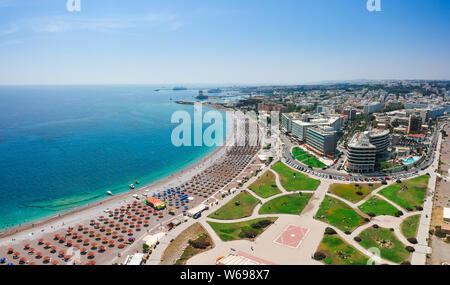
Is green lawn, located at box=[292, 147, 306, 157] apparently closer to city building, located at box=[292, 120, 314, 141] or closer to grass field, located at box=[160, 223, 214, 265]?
city building, located at box=[292, 120, 314, 141]

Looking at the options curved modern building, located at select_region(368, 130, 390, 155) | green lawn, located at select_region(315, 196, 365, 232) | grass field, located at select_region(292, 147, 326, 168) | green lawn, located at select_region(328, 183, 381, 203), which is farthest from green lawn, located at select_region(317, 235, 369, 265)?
curved modern building, located at select_region(368, 130, 390, 155)

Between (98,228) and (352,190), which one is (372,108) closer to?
(352,190)

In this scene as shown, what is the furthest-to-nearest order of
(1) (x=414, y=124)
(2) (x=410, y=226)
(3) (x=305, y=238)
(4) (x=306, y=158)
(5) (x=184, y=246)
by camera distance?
1. (1) (x=414, y=124)
2. (4) (x=306, y=158)
3. (2) (x=410, y=226)
4. (3) (x=305, y=238)
5. (5) (x=184, y=246)

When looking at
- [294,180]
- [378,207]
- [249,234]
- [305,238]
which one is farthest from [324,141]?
[249,234]

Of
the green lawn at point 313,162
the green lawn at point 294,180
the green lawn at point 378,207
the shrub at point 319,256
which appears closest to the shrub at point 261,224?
the shrub at point 319,256

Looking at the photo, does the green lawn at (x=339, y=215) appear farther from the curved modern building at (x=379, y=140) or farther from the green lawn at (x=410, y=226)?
the curved modern building at (x=379, y=140)
